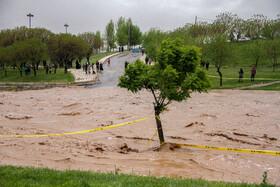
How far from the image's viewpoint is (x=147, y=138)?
1262cm

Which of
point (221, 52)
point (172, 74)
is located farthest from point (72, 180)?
point (221, 52)

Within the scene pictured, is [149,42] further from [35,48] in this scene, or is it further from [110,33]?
[110,33]

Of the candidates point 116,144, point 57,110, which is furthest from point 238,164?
point 57,110

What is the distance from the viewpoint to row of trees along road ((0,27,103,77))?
42344mm

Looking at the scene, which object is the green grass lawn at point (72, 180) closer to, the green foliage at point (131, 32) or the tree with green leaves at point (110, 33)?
the green foliage at point (131, 32)

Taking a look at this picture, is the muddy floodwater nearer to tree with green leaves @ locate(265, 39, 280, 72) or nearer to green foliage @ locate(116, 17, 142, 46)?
tree with green leaves @ locate(265, 39, 280, 72)

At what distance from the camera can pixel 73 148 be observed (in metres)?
10.6

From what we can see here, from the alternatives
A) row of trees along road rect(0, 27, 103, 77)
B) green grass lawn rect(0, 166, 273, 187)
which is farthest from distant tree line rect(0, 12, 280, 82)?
green grass lawn rect(0, 166, 273, 187)

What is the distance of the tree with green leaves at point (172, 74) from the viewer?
368 inches

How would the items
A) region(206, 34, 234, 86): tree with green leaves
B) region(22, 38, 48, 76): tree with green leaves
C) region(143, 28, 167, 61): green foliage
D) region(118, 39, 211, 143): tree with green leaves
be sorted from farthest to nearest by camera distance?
1. region(143, 28, 167, 61): green foliage
2. region(22, 38, 48, 76): tree with green leaves
3. region(206, 34, 234, 86): tree with green leaves
4. region(118, 39, 211, 143): tree with green leaves

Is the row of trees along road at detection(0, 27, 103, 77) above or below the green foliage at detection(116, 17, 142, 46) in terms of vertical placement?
below

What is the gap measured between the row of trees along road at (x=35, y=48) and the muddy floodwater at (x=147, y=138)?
2242 cm

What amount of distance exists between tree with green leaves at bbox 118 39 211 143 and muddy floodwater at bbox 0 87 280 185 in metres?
2.51

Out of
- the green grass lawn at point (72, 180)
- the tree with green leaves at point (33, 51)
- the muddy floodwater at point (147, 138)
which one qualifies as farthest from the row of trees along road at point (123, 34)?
the green grass lawn at point (72, 180)
